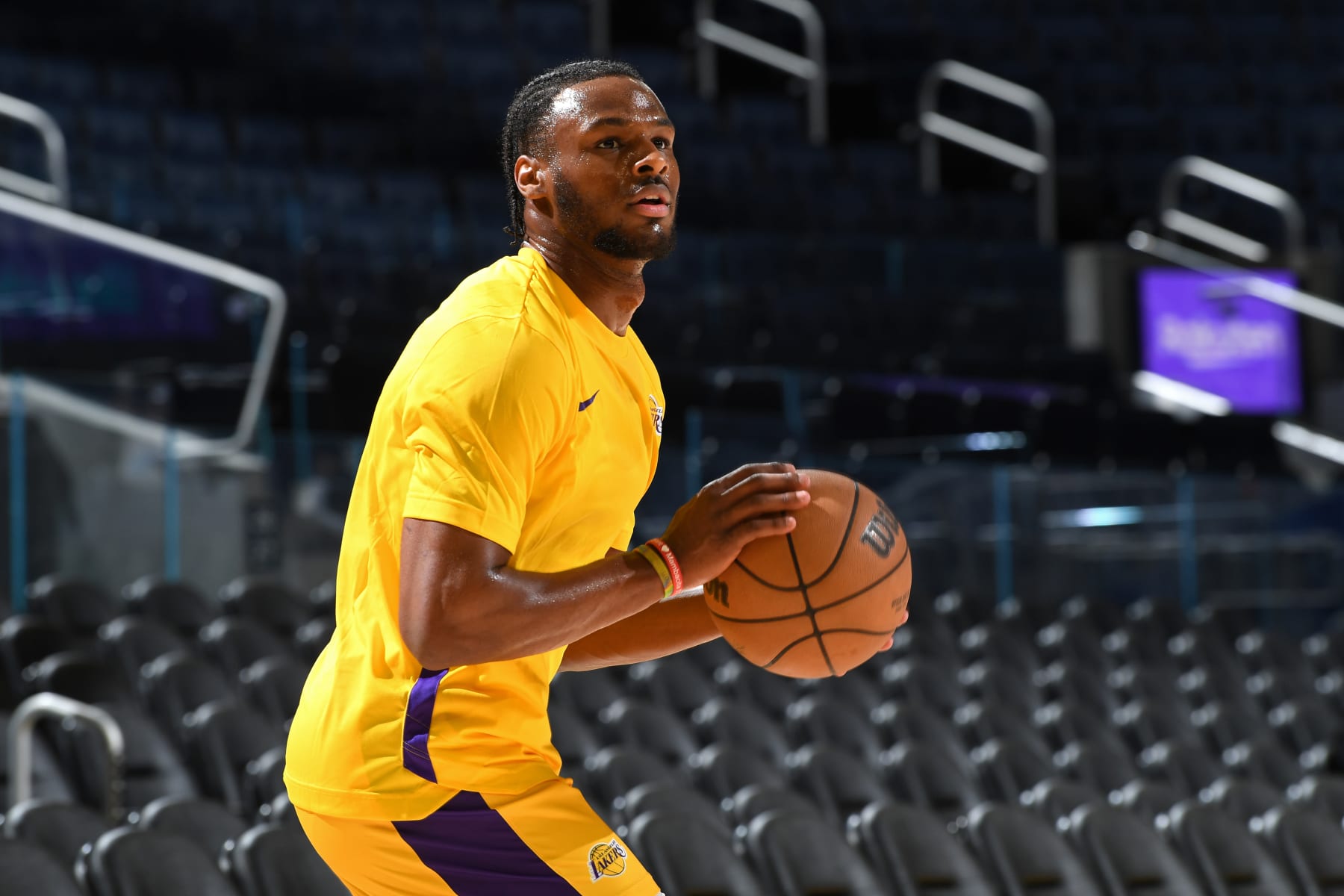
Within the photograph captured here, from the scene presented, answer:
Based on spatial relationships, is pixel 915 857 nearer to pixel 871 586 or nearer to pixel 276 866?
pixel 276 866

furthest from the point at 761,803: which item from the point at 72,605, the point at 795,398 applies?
the point at 795,398

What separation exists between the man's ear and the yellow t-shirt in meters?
0.08

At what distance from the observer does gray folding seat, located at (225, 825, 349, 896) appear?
2889mm

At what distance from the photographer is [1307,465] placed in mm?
9102

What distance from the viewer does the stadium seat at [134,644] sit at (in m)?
4.60

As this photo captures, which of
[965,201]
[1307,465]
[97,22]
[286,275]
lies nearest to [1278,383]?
[1307,465]

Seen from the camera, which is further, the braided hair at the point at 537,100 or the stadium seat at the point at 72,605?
the stadium seat at the point at 72,605

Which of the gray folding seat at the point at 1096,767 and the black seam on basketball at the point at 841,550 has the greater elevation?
the black seam on basketball at the point at 841,550

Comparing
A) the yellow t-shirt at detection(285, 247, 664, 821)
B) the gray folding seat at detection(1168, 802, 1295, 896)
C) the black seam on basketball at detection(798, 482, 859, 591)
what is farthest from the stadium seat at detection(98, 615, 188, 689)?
the black seam on basketball at detection(798, 482, 859, 591)

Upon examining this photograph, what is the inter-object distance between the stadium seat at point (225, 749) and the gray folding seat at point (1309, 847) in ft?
7.89

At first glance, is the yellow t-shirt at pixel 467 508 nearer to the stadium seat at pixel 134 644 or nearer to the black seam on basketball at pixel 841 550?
the black seam on basketball at pixel 841 550

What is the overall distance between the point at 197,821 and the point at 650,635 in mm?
1583

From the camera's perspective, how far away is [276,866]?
9.57 ft

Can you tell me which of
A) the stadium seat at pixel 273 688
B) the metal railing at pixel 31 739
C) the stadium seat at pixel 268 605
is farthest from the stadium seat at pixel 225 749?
the stadium seat at pixel 268 605
